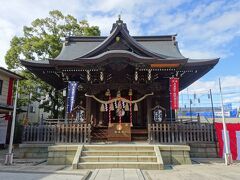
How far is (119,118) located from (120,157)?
4159 millimetres

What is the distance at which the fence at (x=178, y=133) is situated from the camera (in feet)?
35.6

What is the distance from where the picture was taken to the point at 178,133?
431 inches

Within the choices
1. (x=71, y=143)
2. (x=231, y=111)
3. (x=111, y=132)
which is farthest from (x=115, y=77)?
(x=231, y=111)

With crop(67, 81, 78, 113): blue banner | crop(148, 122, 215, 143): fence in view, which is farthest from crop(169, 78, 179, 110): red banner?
crop(67, 81, 78, 113): blue banner

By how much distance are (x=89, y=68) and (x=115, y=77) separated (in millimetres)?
1885

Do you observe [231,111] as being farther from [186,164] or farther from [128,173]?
[128,173]

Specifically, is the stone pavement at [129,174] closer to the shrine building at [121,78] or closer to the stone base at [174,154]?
the stone base at [174,154]

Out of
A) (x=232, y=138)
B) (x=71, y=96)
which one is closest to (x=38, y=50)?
(x=71, y=96)

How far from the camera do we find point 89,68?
11.4 meters

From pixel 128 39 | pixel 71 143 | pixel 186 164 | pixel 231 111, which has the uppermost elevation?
pixel 128 39

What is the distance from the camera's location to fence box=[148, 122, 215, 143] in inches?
428

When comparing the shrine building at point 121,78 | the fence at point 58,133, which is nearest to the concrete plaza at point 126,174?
the fence at point 58,133

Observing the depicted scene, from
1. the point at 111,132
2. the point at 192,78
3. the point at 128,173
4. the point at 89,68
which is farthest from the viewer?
the point at 192,78

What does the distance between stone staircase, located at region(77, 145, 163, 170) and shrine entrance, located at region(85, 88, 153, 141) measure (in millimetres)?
2573
